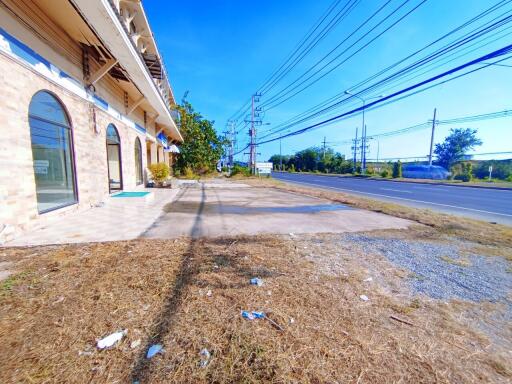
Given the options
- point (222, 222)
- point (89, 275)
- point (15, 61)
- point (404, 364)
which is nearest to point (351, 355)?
point (404, 364)

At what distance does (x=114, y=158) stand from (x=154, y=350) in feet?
36.8

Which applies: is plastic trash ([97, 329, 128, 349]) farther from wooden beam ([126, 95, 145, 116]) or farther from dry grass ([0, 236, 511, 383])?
wooden beam ([126, 95, 145, 116])

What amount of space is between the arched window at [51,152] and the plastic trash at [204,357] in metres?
5.27

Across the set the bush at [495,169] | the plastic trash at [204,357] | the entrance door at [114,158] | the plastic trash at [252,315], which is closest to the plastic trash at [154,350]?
the plastic trash at [204,357]

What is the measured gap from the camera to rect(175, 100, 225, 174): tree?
25.8 metres

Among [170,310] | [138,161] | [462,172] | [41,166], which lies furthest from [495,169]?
[41,166]

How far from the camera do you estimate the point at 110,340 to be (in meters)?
1.87

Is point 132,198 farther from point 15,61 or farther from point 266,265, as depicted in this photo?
point 266,265

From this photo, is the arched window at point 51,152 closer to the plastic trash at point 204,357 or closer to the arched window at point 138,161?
the plastic trash at point 204,357

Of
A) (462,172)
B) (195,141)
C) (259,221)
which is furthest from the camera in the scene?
(462,172)

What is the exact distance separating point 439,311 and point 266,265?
2089 mm

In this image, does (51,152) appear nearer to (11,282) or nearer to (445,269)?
(11,282)

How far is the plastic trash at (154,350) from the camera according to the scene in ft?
5.73

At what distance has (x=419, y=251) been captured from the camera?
170 inches
